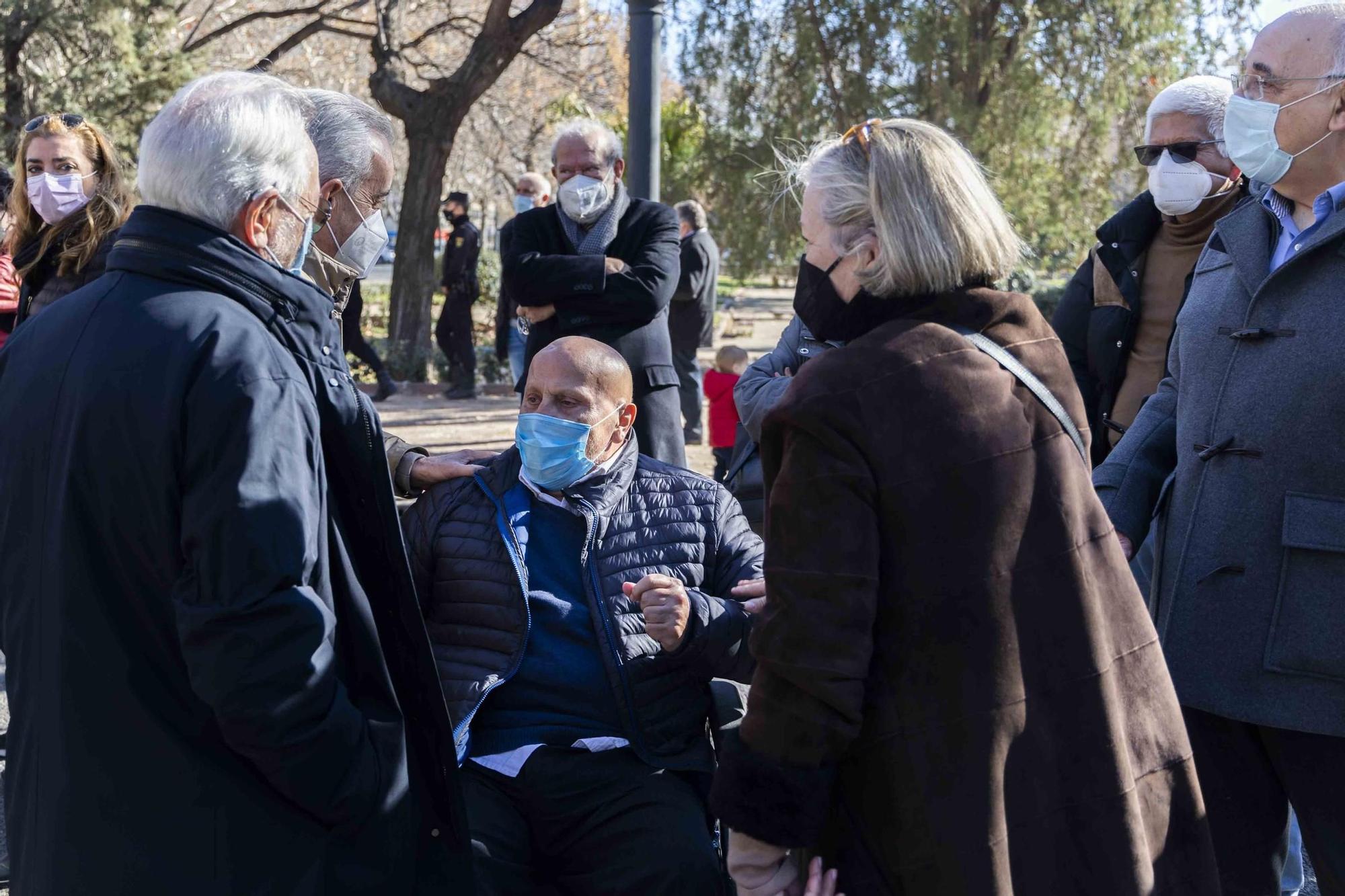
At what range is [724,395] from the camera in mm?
6348

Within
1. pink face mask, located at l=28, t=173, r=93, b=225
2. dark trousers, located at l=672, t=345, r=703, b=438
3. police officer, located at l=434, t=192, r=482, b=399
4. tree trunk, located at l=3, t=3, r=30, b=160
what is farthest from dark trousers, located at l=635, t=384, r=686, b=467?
tree trunk, located at l=3, t=3, r=30, b=160

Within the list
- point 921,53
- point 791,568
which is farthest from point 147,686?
point 921,53

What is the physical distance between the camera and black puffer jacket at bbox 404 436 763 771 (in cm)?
294

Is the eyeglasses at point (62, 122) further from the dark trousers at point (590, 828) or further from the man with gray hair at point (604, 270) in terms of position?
the dark trousers at point (590, 828)

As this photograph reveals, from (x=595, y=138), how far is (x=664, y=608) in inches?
115

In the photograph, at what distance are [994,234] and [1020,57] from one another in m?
11.7

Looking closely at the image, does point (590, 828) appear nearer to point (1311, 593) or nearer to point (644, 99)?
point (1311, 593)

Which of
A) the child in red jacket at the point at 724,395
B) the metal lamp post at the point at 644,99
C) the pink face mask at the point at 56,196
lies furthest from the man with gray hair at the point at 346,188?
the child in red jacket at the point at 724,395

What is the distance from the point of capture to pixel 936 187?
76.7 inches

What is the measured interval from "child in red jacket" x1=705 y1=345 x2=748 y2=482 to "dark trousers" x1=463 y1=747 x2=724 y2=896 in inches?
128

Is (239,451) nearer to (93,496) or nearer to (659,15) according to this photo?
(93,496)

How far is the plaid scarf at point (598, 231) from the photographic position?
17.5 feet

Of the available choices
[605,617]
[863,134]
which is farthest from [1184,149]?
[605,617]

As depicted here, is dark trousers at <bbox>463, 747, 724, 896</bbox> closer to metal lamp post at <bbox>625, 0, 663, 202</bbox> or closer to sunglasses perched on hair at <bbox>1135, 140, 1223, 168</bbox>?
sunglasses perched on hair at <bbox>1135, 140, 1223, 168</bbox>
